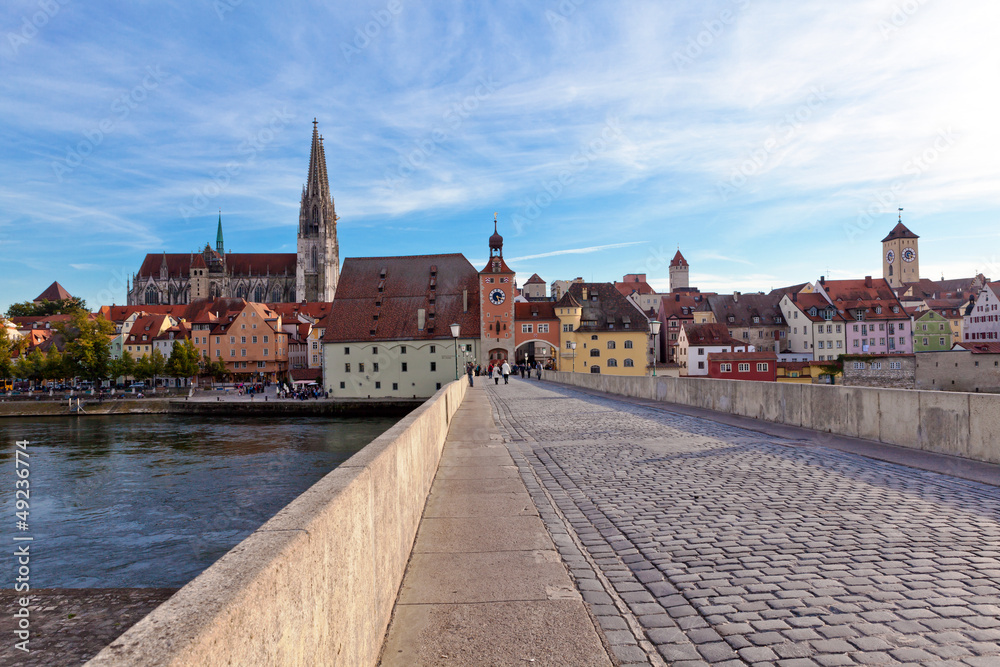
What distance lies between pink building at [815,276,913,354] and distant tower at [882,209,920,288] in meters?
77.3

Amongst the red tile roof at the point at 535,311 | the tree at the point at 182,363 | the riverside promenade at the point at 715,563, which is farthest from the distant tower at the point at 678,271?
the riverside promenade at the point at 715,563

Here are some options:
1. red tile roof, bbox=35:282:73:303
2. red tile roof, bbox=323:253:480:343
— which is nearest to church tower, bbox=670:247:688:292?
red tile roof, bbox=323:253:480:343

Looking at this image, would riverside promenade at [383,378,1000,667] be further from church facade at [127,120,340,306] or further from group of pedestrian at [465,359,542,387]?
church facade at [127,120,340,306]

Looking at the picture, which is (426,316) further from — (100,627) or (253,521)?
(100,627)

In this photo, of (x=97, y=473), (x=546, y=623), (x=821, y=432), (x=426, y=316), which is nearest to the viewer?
(x=546, y=623)

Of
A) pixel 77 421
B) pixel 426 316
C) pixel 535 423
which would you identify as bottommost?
pixel 77 421

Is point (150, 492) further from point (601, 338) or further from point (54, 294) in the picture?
point (54, 294)

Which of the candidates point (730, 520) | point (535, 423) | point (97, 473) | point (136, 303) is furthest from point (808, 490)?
point (136, 303)

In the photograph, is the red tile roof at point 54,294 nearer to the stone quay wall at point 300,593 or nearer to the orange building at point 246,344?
the orange building at point 246,344

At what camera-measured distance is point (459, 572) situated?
190 inches

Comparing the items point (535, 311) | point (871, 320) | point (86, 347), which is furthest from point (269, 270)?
point (871, 320)

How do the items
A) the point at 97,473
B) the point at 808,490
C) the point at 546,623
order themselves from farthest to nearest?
1. the point at 97,473
2. the point at 808,490
3. the point at 546,623

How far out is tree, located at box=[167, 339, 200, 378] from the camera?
90812 millimetres

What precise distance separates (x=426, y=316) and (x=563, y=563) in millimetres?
77716
